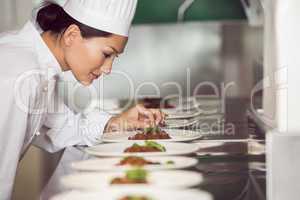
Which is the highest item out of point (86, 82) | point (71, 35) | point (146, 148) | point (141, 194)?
point (71, 35)

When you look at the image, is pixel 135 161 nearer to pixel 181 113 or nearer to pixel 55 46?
pixel 181 113

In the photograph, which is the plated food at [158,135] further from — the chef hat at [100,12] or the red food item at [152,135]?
A: the chef hat at [100,12]

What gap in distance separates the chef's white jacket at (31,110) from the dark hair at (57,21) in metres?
0.03

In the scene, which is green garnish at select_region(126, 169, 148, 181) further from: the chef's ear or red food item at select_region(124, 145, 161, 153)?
the chef's ear

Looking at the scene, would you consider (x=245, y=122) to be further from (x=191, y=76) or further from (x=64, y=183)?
(x=64, y=183)

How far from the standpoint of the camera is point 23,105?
116 cm

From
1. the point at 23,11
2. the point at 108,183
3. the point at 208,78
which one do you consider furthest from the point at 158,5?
the point at 108,183

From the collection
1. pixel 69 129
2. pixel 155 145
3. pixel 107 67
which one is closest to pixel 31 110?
pixel 69 129

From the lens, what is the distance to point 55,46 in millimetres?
1195

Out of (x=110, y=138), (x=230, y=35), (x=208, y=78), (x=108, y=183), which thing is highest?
(x=230, y=35)

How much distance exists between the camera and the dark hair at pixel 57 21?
3.85 ft

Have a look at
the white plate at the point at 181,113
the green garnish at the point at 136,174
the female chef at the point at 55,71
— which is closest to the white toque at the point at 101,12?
the female chef at the point at 55,71

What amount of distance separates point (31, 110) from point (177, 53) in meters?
0.37

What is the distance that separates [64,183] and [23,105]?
0.20m
